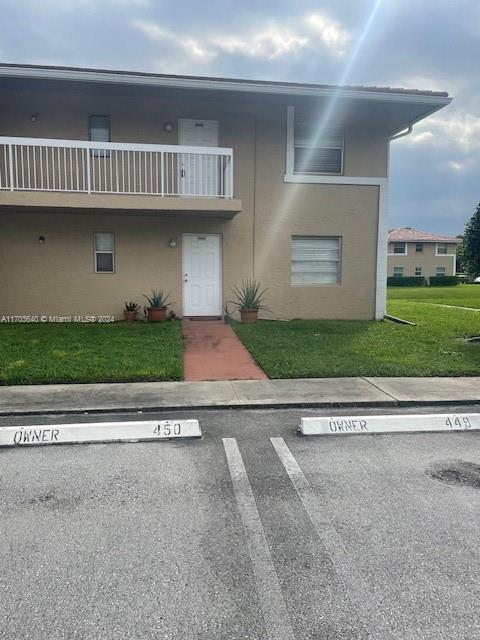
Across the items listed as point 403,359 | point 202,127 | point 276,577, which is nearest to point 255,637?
point 276,577

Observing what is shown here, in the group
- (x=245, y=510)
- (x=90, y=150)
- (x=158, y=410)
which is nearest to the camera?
(x=245, y=510)

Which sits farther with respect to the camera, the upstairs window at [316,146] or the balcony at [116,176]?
the upstairs window at [316,146]

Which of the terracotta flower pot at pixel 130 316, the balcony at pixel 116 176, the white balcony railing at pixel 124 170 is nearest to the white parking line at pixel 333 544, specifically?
the balcony at pixel 116 176

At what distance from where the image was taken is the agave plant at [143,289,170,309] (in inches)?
484

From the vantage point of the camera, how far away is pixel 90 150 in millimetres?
12016

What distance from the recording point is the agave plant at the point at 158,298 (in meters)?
12.3

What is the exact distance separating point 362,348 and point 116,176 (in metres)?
7.39

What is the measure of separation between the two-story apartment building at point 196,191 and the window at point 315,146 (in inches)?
1.1

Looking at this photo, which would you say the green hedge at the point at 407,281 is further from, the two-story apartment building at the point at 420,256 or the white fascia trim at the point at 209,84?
the white fascia trim at the point at 209,84

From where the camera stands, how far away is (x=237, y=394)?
638cm

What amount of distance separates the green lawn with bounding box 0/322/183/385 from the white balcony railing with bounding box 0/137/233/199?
3.34 metres

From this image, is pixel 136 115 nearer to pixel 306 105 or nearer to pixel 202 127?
pixel 202 127

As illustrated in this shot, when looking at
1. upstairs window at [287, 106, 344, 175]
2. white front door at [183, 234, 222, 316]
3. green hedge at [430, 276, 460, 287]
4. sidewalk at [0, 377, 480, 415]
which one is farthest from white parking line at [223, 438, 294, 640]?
green hedge at [430, 276, 460, 287]

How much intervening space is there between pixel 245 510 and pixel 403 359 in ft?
19.0
